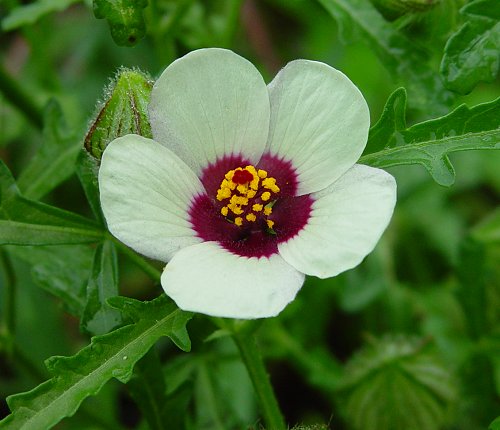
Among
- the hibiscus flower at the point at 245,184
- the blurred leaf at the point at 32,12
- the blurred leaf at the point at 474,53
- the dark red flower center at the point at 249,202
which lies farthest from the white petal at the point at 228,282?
the blurred leaf at the point at 32,12

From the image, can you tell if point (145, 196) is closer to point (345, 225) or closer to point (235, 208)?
point (235, 208)

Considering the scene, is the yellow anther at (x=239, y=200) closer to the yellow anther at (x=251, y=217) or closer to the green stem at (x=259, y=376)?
the yellow anther at (x=251, y=217)

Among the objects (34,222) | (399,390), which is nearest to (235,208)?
(34,222)

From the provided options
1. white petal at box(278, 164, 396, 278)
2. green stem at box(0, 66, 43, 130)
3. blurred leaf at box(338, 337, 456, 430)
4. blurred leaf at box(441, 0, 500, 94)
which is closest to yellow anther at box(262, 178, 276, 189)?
white petal at box(278, 164, 396, 278)

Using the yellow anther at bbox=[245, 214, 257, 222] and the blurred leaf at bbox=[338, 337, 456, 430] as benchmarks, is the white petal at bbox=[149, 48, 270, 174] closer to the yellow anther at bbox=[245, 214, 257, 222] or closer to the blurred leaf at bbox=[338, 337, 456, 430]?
the yellow anther at bbox=[245, 214, 257, 222]

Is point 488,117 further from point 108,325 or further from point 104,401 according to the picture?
point 104,401

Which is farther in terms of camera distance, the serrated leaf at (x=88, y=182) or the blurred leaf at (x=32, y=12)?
the blurred leaf at (x=32, y=12)

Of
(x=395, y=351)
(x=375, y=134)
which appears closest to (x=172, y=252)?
(x=375, y=134)
